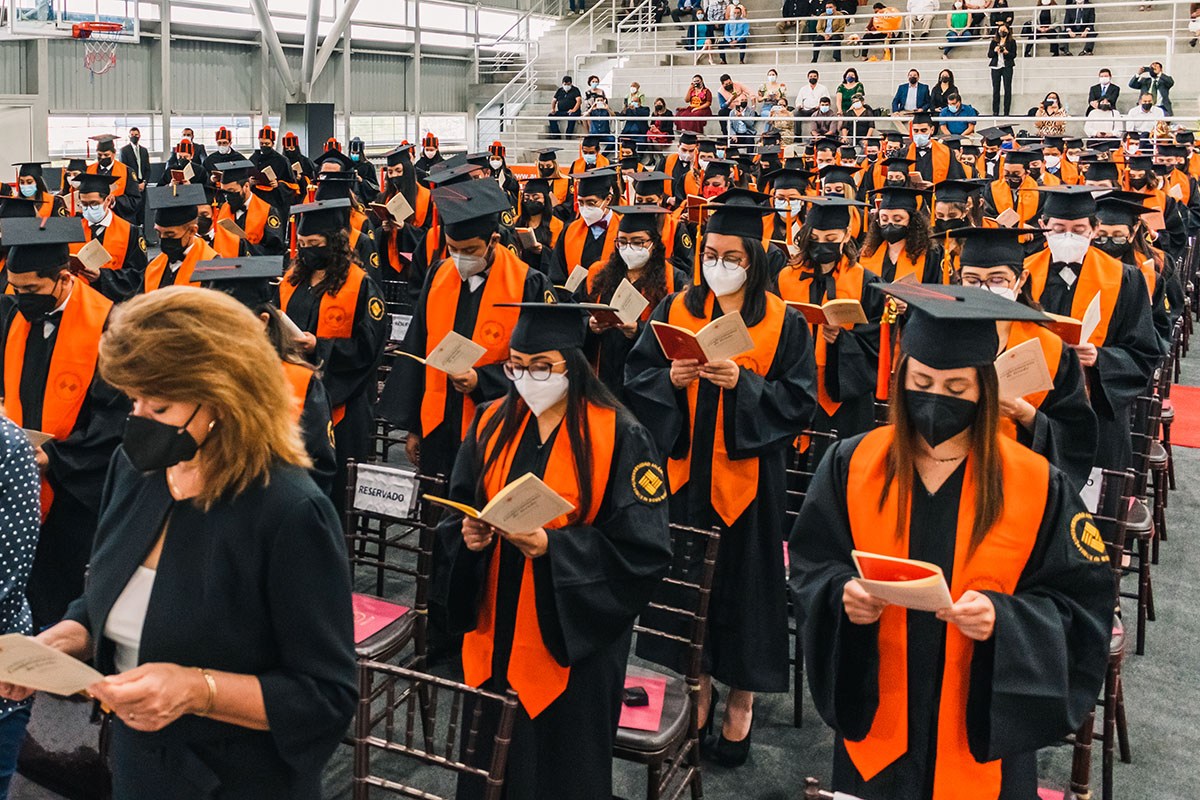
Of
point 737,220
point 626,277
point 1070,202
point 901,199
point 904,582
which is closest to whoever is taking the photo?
point 904,582

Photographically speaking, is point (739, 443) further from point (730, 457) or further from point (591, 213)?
point (591, 213)

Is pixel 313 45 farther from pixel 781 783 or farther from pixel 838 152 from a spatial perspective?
pixel 781 783

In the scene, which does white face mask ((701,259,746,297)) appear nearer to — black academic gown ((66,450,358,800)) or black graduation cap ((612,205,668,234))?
black graduation cap ((612,205,668,234))

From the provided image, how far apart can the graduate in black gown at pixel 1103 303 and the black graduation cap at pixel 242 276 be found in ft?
10.6

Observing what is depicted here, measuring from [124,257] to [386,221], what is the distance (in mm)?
2014

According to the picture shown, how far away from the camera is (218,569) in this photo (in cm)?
198

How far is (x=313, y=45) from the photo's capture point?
19391 millimetres

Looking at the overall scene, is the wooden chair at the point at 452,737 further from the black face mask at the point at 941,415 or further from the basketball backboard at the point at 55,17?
the basketball backboard at the point at 55,17

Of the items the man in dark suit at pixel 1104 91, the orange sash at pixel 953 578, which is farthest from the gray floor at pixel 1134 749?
the man in dark suit at pixel 1104 91

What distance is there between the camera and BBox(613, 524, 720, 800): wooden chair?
3232mm

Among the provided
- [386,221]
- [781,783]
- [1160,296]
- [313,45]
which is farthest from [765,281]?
[313,45]

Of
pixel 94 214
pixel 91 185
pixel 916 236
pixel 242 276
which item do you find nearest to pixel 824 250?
pixel 916 236

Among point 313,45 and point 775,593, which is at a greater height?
point 313,45

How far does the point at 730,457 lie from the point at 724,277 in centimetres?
69
